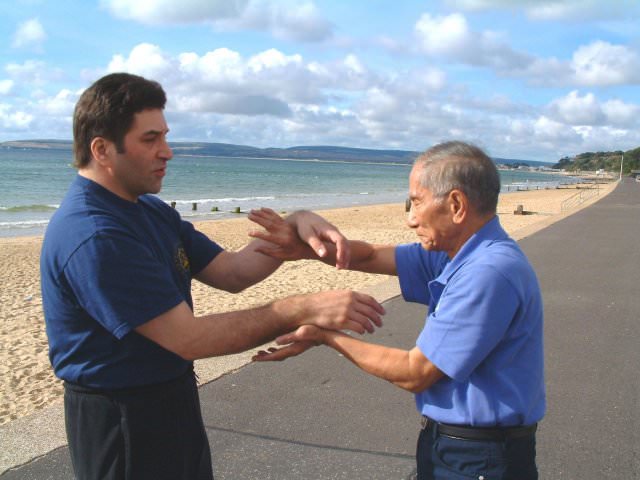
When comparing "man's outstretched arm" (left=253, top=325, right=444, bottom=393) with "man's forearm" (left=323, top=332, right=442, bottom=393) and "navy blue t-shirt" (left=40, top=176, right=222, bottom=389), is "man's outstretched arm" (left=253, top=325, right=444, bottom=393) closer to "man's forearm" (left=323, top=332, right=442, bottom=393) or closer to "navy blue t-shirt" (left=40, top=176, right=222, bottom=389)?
"man's forearm" (left=323, top=332, right=442, bottom=393)

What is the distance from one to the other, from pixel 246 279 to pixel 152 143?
0.95m

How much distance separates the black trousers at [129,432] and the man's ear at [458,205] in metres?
1.15

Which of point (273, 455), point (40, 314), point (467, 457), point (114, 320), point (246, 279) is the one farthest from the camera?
point (40, 314)

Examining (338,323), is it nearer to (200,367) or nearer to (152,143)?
(152,143)

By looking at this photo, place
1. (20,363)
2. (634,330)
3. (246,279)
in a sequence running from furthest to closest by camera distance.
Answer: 1. (634,330)
2. (20,363)
3. (246,279)

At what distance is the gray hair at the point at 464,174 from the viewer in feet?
6.81

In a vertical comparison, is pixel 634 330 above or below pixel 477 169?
below

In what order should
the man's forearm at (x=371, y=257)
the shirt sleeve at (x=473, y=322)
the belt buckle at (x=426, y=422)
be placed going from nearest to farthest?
1. the shirt sleeve at (x=473, y=322)
2. the belt buckle at (x=426, y=422)
3. the man's forearm at (x=371, y=257)

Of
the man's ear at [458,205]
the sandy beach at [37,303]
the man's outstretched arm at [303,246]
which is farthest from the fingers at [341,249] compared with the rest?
the sandy beach at [37,303]

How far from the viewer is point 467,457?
2.12 meters

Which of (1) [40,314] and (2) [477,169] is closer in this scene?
(2) [477,169]

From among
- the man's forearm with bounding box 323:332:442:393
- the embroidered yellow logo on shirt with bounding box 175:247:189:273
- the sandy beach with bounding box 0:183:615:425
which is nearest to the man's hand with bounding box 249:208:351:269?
the embroidered yellow logo on shirt with bounding box 175:247:189:273

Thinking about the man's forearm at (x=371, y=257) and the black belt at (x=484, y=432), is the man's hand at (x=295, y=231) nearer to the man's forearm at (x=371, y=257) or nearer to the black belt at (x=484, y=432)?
the man's forearm at (x=371, y=257)

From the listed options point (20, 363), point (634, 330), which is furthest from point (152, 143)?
point (634, 330)
